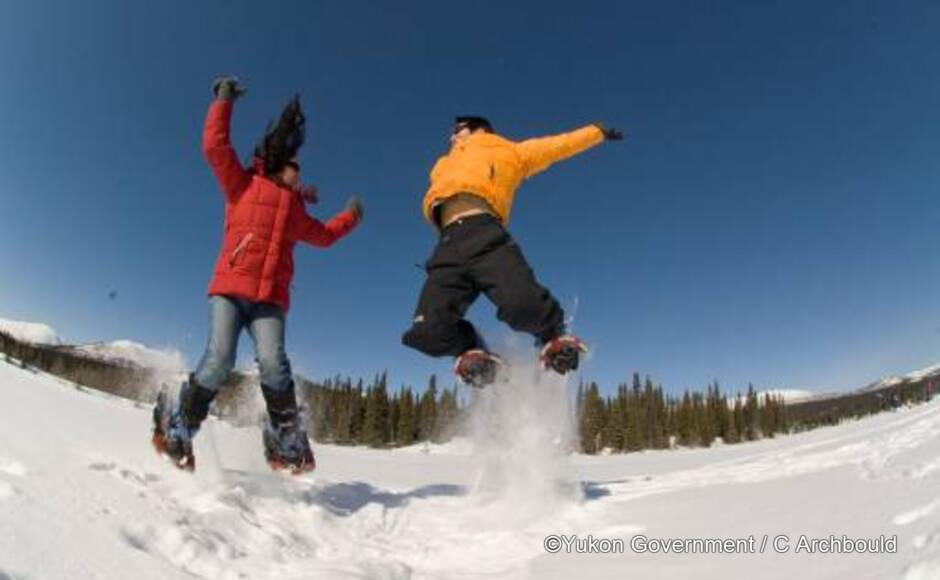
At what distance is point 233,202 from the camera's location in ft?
15.3

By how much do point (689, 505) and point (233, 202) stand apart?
3767 mm

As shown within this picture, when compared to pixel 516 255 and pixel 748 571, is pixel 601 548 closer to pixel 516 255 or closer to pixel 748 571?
pixel 748 571

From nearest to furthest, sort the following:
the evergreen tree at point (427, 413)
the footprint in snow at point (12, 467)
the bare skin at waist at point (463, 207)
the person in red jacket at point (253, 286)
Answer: the footprint in snow at point (12, 467) < the person in red jacket at point (253, 286) < the bare skin at waist at point (463, 207) < the evergreen tree at point (427, 413)

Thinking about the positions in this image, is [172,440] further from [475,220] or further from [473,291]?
[475,220]

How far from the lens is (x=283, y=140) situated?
196 inches

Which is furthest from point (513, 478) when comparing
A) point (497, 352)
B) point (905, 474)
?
point (905, 474)

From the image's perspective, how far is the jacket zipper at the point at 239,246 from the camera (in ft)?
14.6

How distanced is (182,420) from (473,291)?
2.23 metres

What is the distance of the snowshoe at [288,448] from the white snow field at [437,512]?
13cm

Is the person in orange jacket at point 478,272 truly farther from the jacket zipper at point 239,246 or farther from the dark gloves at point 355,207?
the jacket zipper at point 239,246

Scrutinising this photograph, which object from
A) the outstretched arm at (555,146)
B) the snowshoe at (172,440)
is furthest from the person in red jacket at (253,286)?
the outstretched arm at (555,146)

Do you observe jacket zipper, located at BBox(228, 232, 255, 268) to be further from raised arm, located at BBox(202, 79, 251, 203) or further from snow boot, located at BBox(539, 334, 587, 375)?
snow boot, located at BBox(539, 334, 587, 375)

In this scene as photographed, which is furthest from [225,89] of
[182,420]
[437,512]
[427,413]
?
[427,413]

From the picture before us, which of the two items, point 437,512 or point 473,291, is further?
point 473,291
